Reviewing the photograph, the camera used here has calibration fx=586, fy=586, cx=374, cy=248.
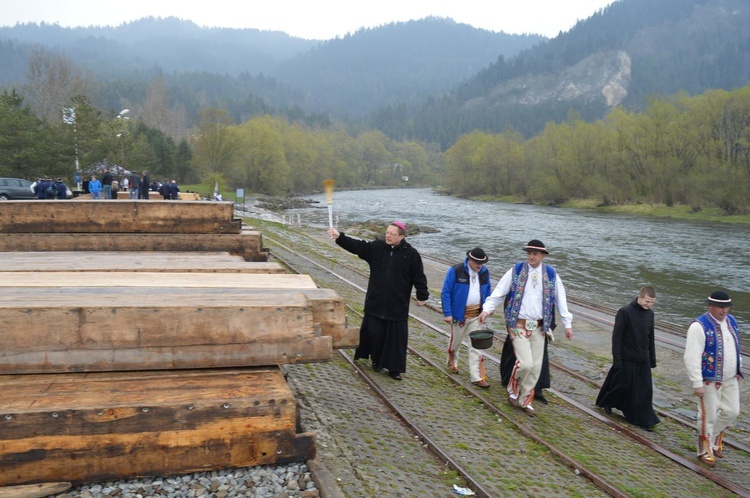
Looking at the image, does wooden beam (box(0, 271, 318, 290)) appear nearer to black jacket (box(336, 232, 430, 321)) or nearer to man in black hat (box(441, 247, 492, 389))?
black jacket (box(336, 232, 430, 321))

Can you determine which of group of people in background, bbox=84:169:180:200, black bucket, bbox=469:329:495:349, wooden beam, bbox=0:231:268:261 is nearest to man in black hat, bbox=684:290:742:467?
black bucket, bbox=469:329:495:349

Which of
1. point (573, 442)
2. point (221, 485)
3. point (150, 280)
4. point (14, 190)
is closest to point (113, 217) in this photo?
point (150, 280)

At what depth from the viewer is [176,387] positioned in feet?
13.1

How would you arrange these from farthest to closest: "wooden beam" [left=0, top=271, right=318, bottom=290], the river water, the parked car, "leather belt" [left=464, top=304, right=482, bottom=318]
A: the parked car < the river water < "leather belt" [left=464, top=304, right=482, bottom=318] < "wooden beam" [left=0, top=271, right=318, bottom=290]

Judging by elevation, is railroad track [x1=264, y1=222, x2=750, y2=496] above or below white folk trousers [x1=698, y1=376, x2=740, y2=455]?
below

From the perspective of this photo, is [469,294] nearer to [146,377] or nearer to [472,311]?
[472,311]

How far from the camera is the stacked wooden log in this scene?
11.8 ft

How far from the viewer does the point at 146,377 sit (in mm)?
4117

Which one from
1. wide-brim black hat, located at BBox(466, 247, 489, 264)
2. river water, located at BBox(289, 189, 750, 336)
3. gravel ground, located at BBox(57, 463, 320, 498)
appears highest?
wide-brim black hat, located at BBox(466, 247, 489, 264)

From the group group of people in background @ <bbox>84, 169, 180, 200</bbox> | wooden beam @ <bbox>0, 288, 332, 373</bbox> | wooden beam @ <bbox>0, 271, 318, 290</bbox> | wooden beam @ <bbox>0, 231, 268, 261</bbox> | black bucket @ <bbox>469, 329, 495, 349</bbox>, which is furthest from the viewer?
group of people in background @ <bbox>84, 169, 180, 200</bbox>

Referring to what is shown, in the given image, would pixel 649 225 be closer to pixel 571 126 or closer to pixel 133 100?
pixel 571 126

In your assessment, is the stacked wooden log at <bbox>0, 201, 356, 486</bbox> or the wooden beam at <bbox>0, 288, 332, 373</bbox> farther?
the wooden beam at <bbox>0, 288, 332, 373</bbox>

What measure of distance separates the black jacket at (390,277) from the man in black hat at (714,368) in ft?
9.95

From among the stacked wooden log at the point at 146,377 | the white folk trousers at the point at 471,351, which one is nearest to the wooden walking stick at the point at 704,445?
the white folk trousers at the point at 471,351
